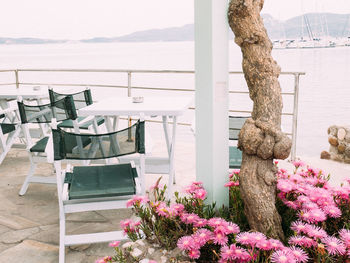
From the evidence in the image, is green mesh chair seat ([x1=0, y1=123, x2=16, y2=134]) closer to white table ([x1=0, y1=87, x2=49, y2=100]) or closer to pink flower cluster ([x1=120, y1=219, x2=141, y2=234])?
white table ([x1=0, y1=87, x2=49, y2=100])

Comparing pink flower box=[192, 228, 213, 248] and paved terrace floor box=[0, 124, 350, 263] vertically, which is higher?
pink flower box=[192, 228, 213, 248]

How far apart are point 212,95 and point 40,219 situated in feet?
5.78

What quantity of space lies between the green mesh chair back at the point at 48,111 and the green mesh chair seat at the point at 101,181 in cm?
77

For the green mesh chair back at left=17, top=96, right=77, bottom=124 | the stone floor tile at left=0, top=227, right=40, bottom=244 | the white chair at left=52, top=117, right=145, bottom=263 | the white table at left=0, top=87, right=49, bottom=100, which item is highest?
the white table at left=0, top=87, right=49, bottom=100

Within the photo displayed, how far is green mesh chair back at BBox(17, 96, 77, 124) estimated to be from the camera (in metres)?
3.15

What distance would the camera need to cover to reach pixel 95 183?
7.73ft


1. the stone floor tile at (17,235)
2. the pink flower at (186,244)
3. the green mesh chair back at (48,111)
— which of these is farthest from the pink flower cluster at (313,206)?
the green mesh chair back at (48,111)

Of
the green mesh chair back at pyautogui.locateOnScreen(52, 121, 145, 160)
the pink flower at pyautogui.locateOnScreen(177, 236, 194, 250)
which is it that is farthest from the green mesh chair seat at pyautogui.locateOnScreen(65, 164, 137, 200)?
the pink flower at pyautogui.locateOnScreen(177, 236, 194, 250)

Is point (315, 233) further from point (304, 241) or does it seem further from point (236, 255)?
point (236, 255)

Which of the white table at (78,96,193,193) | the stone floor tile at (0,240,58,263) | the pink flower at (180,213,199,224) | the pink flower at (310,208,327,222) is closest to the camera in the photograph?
the pink flower at (310,208,327,222)

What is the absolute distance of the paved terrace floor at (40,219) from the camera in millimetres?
2389

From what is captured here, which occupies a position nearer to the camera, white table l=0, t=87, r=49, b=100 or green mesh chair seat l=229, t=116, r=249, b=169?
green mesh chair seat l=229, t=116, r=249, b=169

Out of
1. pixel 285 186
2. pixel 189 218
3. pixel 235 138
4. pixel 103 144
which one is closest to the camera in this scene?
pixel 189 218

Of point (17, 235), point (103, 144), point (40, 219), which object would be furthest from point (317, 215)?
point (40, 219)
